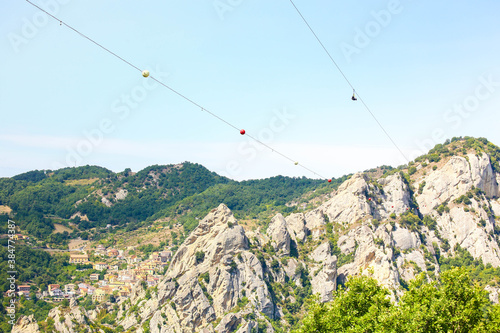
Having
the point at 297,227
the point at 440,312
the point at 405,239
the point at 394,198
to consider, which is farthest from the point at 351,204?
the point at 440,312

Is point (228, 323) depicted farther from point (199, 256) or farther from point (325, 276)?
point (325, 276)

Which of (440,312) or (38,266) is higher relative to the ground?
(38,266)

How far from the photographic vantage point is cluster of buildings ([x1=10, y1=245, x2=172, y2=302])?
8956 cm

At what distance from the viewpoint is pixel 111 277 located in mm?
106625

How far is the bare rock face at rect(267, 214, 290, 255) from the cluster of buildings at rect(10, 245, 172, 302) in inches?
1037

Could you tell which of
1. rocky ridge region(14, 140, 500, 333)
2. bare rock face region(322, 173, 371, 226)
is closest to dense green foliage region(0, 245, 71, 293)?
rocky ridge region(14, 140, 500, 333)

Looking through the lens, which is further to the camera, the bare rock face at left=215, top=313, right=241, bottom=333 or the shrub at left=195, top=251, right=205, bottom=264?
the shrub at left=195, top=251, right=205, bottom=264

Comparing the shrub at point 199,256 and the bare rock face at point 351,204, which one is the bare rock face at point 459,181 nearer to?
the bare rock face at point 351,204

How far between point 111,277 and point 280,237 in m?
50.2

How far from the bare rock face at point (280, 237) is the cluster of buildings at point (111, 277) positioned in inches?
1037

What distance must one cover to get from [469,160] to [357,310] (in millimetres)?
77030

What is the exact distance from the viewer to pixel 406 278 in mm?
73562

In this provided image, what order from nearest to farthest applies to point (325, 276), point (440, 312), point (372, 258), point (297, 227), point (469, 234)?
point (440, 312) < point (325, 276) < point (372, 258) < point (469, 234) < point (297, 227)

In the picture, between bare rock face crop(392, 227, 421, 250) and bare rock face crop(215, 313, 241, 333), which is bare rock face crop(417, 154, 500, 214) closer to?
bare rock face crop(392, 227, 421, 250)
